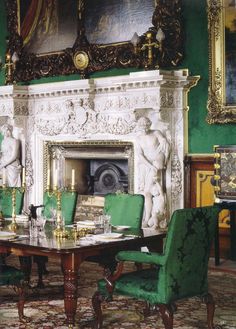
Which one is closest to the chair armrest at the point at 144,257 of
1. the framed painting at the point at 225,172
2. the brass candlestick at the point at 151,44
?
the framed painting at the point at 225,172

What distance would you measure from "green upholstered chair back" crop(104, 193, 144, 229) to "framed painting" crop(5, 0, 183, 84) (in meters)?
2.72

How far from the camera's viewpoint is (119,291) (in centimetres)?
432

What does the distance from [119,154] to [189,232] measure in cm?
460

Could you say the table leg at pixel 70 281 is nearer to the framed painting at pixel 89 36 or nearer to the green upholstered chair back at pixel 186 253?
the green upholstered chair back at pixel 186 253

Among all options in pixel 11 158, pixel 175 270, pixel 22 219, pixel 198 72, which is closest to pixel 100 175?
pixel 11 158

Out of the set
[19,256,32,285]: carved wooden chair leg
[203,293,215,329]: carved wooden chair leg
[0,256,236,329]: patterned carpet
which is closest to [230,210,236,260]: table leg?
[0,256,236,329]: patterned carpet

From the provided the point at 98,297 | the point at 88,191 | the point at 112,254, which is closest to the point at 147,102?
the point at 88,191

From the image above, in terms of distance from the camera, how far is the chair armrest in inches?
161

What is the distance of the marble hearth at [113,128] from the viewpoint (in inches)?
310

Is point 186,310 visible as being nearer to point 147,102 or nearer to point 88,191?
point 147,102

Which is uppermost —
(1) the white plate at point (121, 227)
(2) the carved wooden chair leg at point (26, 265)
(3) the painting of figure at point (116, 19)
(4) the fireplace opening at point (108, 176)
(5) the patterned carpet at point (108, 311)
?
(3) the painting of figure at point (116, 19)

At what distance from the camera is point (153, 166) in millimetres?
7859

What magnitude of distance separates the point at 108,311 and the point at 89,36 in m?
4.87

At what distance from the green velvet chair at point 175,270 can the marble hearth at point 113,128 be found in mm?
3520
